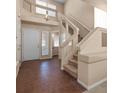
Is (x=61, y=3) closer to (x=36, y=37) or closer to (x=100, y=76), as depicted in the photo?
(x=36, y=37)

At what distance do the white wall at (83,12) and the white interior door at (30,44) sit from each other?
287 centimetres

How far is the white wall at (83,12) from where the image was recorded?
5.23 metres

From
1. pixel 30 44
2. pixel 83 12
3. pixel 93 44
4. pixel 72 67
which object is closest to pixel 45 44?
pixel 30 44

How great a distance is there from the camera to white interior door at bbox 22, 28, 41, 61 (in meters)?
6.23

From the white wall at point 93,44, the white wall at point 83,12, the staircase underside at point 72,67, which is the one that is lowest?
the staircase underside at point 72,67

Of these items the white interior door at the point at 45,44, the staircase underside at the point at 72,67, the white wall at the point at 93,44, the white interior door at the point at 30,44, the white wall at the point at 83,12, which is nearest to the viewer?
the white wall at the point at 93,44

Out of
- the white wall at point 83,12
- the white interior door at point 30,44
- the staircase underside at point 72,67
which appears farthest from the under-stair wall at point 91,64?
the white interior door at point 30,44

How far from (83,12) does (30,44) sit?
3875 mm

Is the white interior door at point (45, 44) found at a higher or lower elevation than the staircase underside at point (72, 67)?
higher

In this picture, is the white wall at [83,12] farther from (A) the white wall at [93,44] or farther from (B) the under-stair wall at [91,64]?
(B) the under-stair wall at [91,64]
